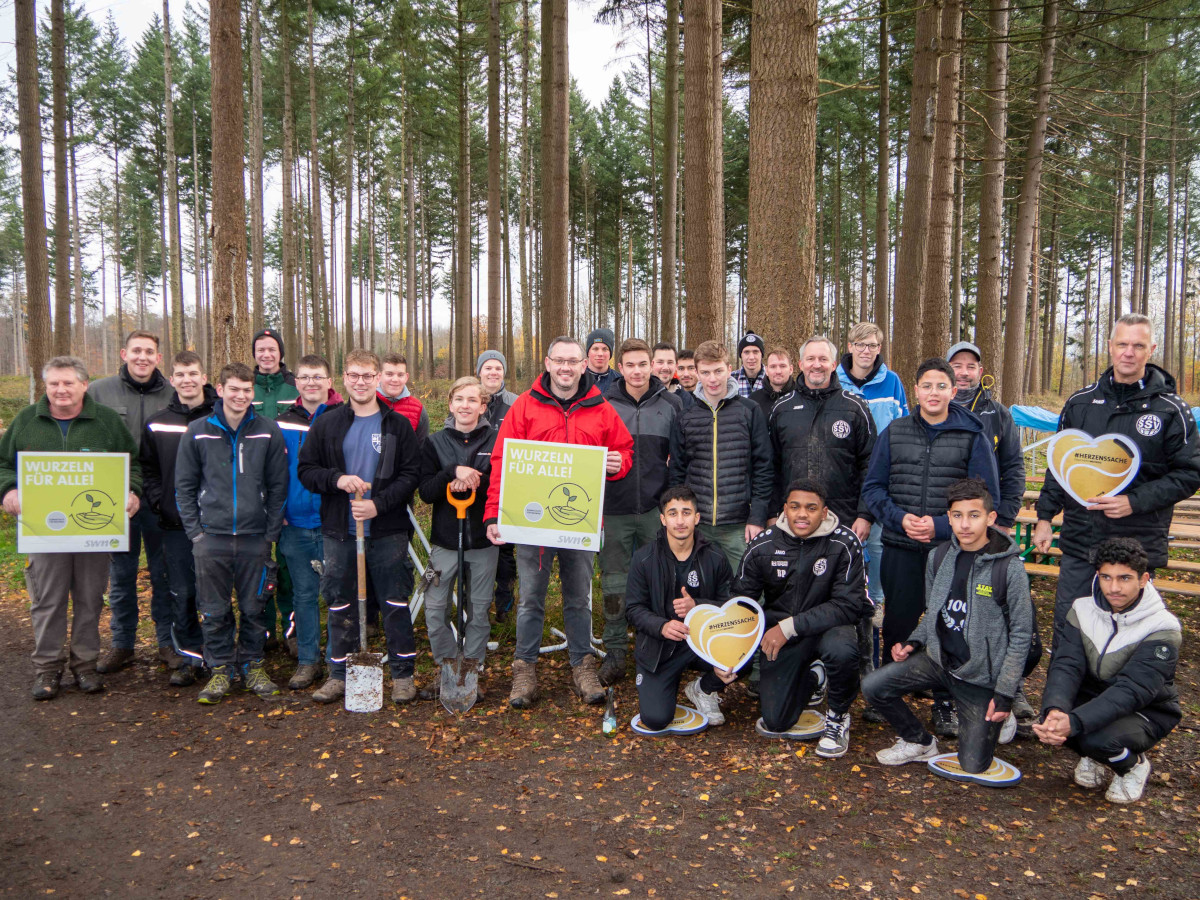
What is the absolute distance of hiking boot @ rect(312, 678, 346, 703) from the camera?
535 cm

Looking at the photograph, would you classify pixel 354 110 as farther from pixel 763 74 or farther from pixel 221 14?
pixel 763 74

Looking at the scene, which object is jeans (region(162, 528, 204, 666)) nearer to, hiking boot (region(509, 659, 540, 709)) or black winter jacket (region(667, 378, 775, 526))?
hiking boot (region(509, 659, 540, 709))

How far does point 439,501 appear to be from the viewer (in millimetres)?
5418

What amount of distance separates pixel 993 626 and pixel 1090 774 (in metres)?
0.92

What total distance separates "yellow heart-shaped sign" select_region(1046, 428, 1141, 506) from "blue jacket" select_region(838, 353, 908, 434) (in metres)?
1.50

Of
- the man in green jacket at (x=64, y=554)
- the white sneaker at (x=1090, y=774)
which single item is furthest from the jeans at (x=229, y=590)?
the white sneaker at (x=1090, y=774)

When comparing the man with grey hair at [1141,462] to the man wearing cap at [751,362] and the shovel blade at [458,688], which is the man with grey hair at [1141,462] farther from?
the shovel blade at [458,688]

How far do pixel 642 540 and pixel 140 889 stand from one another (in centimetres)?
380

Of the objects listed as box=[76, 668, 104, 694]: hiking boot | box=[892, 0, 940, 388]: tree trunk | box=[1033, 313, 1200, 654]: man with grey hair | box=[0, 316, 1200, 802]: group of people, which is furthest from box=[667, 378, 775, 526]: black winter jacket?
box=[892, 0, 940, 388]: tree trunk

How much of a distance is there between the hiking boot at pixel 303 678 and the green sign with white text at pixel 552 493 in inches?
78.6

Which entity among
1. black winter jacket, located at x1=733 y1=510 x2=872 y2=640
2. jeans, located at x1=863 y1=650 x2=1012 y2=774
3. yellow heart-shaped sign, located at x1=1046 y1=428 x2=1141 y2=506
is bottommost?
jeans, located at x1=863 y1=650 x2=1012 y2=774

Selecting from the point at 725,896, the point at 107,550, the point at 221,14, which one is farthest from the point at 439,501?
the point at 221,14

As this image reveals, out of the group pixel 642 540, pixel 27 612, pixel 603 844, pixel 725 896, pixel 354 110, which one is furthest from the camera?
pixel 354 110

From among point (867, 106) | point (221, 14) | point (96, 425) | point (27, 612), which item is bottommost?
point (27, 612)
